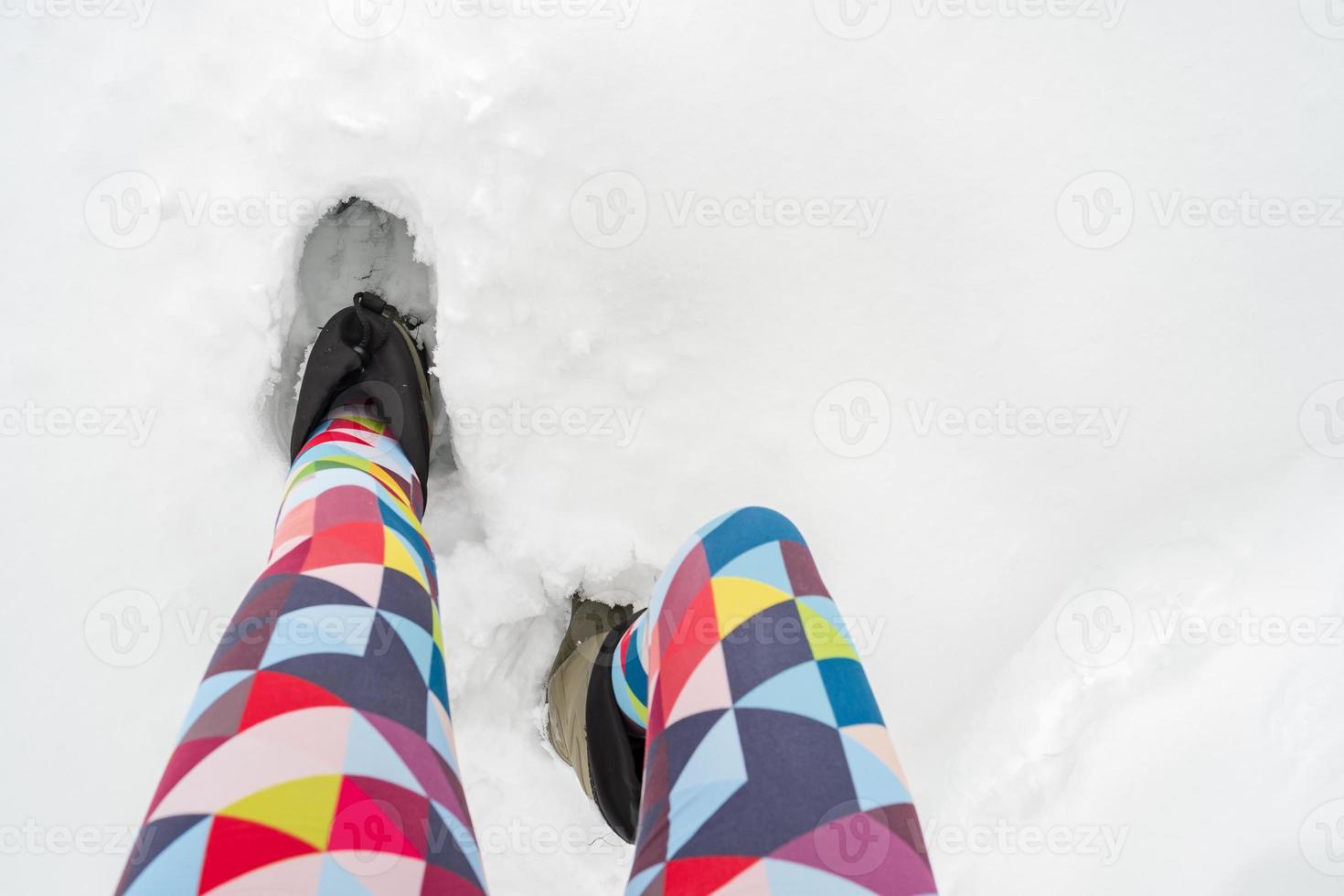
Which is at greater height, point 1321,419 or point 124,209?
point 124,209

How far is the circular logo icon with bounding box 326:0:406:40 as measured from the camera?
0.88m

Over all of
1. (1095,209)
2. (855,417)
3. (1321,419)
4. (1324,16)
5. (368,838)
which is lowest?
(368,838)

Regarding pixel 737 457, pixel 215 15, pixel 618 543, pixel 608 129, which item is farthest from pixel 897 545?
pixel 215 15

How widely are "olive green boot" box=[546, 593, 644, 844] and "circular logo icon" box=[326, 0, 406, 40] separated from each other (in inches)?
28.2

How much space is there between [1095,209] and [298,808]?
36.2 inches

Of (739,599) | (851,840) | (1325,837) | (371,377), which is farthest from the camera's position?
(371,377)

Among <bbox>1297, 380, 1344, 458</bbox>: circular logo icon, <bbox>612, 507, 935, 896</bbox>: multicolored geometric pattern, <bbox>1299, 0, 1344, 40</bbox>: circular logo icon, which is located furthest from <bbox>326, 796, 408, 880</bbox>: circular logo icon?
<bbox>1299, 0, 1344, 40</bbox>: circular logo icon

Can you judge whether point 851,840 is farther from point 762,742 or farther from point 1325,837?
point 1325,837

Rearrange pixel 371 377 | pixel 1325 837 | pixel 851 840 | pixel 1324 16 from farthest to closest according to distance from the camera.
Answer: pixel 371 377, pixel 1324 16, pixel 1325 837, pixel 851 840

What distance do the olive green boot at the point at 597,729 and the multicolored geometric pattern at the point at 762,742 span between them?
0.19 m

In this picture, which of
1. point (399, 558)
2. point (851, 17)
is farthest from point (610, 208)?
point (399, 558)

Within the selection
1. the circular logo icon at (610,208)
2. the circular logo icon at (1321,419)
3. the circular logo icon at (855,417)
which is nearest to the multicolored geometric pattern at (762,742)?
the circular logo icon at (855,417)

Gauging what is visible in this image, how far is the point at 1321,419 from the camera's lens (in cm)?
85

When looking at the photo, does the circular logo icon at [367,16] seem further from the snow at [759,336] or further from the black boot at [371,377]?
the black boot at [371,377]
